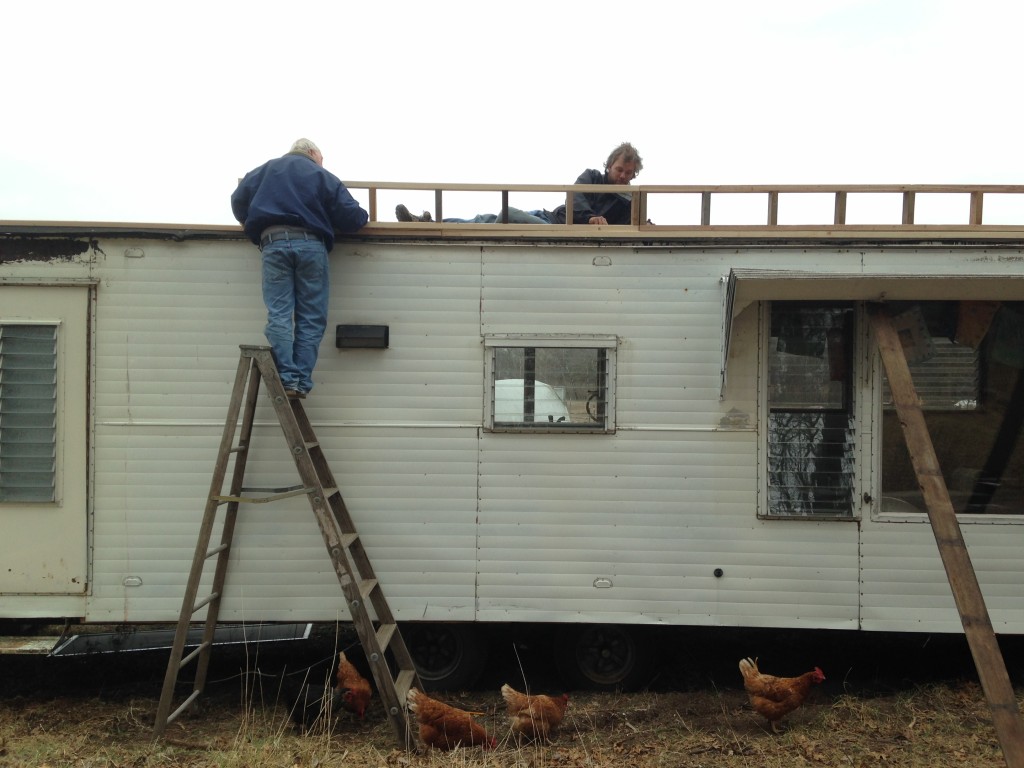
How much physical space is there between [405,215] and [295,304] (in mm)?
994

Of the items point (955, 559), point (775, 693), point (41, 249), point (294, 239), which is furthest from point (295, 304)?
point (955, 559)

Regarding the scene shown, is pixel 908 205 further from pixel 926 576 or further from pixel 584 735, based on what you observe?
pixel 584 735

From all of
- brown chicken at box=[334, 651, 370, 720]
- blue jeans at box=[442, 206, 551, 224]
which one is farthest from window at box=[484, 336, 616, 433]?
brown chicken at box=[334, 651, 370, 720]

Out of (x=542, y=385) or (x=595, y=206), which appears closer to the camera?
(x=542, y=385)

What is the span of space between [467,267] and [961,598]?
3.17 m

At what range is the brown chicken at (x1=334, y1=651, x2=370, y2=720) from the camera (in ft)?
15.9

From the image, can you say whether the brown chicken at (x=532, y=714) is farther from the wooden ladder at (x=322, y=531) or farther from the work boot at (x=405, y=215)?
the work boot at (x=405, y=215)

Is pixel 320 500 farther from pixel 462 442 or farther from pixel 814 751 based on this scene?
pixel 814 751

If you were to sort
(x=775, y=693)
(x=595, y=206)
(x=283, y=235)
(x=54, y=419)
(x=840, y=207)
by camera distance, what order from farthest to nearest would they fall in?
(x=595, y=206) → (x=840, y=207) → (x=54, y=419) → (x=283, y=235) → (x=775, y=693)

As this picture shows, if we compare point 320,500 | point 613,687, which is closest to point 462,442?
point 320,500

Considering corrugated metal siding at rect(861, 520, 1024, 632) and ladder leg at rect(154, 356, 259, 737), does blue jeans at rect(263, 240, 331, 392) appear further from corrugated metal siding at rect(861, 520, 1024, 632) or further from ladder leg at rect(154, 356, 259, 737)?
corrugated metal siding at rect(861, 520, 1024, 632)

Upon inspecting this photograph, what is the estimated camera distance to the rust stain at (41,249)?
197 inches

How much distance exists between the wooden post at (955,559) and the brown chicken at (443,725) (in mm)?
2447

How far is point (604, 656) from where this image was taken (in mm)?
5387
